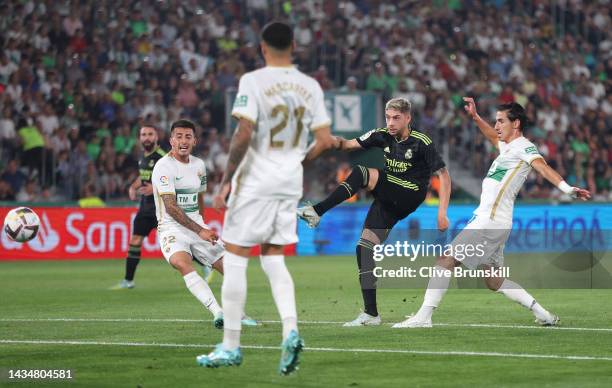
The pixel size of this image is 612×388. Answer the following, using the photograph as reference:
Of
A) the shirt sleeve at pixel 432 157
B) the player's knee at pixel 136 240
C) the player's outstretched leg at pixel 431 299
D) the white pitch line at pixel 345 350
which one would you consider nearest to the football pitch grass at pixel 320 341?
the white pitch line at pixel 345 350

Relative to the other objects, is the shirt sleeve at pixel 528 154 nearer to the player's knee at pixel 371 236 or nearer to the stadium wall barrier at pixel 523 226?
the player's knee at pixel 371 236

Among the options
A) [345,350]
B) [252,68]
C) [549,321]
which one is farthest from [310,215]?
[252,68]

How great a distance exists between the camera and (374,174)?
12.0 m

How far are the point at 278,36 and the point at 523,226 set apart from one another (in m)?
18.6

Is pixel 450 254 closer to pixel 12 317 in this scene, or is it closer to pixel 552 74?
pixel 12 317

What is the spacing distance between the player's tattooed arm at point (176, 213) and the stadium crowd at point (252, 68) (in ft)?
41.9

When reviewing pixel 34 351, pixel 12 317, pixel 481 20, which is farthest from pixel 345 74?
pixel 34 351

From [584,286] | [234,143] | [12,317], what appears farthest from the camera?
[584,286]

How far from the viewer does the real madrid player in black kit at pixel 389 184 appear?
38.4 feet

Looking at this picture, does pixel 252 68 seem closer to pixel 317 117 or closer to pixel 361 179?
pixel 361 179

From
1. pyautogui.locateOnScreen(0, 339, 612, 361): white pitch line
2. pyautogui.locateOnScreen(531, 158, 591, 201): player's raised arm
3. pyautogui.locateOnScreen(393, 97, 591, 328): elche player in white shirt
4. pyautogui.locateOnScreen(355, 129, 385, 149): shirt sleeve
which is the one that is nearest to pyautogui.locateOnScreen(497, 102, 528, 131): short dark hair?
pyautogui.locateOnScreen(393, 97, 591, 328): elche player in white shirt

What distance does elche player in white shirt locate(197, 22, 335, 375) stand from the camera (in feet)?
26.7

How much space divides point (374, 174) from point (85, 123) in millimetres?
14722

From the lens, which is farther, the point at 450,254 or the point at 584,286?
the point at 584,286
